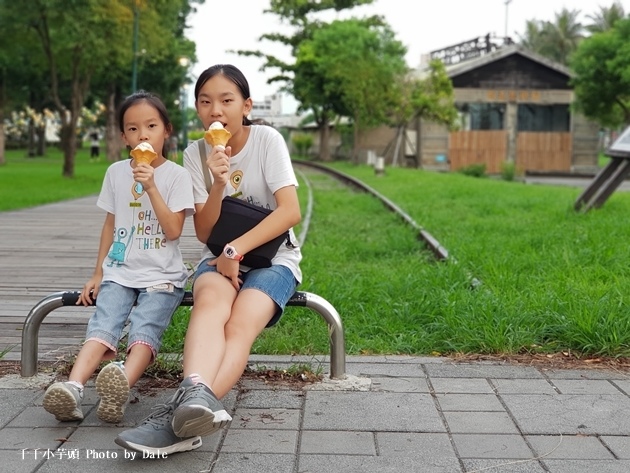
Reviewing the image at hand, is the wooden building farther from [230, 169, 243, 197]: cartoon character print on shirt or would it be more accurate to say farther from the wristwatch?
the wristwatch

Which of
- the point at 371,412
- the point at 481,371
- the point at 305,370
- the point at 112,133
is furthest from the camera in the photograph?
the point at 112,133

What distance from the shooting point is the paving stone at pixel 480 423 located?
3256mm

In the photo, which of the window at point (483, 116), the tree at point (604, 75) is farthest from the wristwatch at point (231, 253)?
the window at point (483, 116)

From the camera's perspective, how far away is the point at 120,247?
3656 millimetres

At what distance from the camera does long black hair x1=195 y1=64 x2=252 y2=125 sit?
3.56 meters

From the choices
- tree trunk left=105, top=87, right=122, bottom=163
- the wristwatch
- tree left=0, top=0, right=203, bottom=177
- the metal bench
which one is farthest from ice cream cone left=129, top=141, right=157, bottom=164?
tree trunk left=105, top=87, right=122, bottom=163

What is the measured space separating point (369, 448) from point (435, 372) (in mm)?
1166

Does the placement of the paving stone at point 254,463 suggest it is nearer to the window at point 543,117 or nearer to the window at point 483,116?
the window at point 483,116

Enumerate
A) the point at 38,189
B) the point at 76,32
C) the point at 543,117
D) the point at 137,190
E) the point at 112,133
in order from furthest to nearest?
the point at 543,117, the point at 112,133, the point at 76,32, the point at 38,189, the point at 137,190

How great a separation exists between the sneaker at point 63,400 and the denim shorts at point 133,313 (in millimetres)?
299

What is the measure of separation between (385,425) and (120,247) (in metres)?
1.35

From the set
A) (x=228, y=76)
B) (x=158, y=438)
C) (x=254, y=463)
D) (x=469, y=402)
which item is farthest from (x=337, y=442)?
(x=228, y=76)

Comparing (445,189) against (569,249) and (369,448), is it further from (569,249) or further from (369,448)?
(369,448)

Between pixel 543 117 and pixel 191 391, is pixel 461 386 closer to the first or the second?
pixel 191 391
